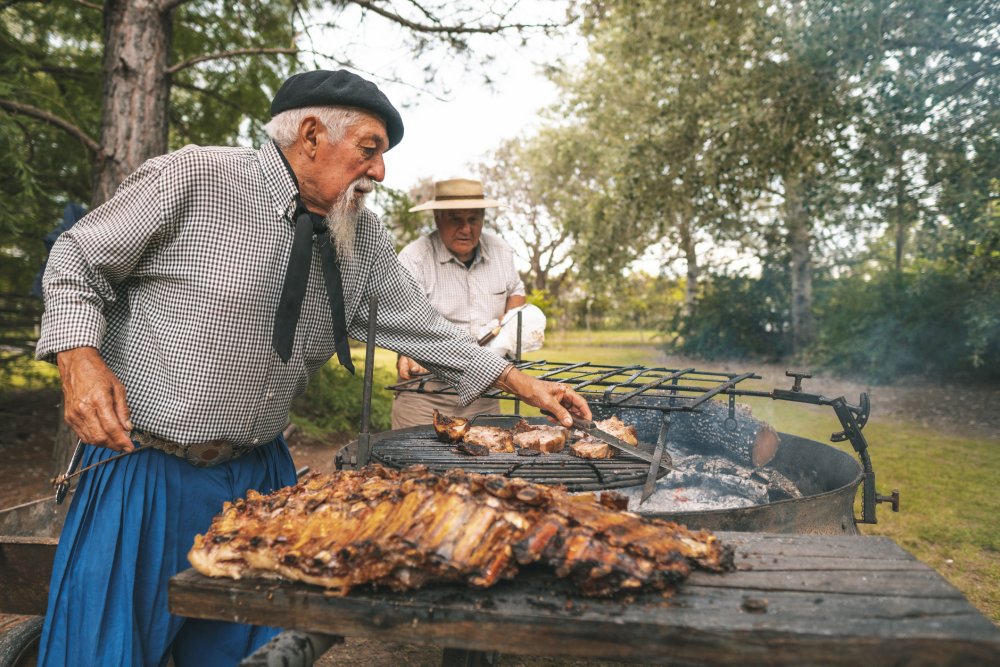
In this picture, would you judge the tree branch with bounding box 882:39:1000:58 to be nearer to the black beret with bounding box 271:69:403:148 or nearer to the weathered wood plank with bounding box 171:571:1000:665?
the black beret with bounding box 271:69:403:148

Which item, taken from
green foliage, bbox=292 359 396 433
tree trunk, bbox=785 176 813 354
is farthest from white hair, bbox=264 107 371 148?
tree trunk, bbox=785 176 813 354

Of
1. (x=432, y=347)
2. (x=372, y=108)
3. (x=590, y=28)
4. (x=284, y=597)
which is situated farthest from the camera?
(x=590, y=28)

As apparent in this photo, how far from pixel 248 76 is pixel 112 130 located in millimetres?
2280

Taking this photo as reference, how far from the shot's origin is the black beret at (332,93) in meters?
2.24

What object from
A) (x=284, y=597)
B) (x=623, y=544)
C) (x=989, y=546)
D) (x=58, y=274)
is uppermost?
(x=58, y=274)

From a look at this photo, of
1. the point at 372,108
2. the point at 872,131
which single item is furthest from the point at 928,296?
the point at 372,108

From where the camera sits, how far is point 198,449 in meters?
2.25

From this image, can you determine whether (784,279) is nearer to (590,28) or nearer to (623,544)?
(590,28)

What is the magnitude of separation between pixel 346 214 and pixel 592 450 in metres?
1.53

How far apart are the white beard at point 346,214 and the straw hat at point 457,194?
2.16 m

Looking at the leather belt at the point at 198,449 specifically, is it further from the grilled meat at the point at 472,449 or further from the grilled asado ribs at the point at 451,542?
the grilled meat at the point at 472,449

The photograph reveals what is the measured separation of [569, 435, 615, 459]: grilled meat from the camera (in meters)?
3.03

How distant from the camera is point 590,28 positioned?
20.9 feet

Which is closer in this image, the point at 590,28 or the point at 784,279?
the point at 590,28
